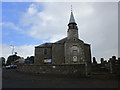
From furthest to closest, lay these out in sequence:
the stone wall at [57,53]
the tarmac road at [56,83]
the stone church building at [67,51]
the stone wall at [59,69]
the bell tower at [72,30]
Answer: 1. the bell tower at [72,30]
2. the stone wall at [57,53]
3. the stone church building at [67,51]
4. the stone wall at [59,69]
5. the tarmac road at [56,83]

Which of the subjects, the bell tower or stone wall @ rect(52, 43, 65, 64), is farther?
the bell tower

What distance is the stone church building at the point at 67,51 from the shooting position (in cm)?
3922

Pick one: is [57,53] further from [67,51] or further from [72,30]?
[72,30]

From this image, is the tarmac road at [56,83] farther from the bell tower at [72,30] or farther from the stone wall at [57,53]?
the bell tower at [72,30]

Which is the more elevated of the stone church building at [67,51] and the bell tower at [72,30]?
the bell tower at [72,30]

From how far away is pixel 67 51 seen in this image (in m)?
39.3

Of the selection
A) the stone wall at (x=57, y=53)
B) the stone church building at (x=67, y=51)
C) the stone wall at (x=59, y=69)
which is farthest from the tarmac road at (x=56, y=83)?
the stone wall at (x=57, y=53)

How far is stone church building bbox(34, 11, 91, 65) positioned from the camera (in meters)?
39.2

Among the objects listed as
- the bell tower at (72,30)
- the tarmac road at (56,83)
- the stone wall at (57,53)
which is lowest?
the tarmac road at (56,83)

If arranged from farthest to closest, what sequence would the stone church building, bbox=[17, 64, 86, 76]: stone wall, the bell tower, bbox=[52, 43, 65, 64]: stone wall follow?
the bell tower
bbox=[52, 43, 65, 64]: stone wall
the stone church building
bbox=[17, 64, 86, 76]: stone wall

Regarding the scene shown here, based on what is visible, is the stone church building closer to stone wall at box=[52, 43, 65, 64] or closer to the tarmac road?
stone wall at box=[52, 43, 65, 64]

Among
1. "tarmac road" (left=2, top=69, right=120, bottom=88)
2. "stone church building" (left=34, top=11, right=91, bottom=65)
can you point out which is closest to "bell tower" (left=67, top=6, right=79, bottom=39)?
"stone church building" (left=34, top=11, right=91, bottom=65)

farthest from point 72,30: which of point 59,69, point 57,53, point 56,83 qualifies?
point 56,83

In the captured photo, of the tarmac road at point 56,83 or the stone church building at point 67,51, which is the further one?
the stone church building at point 67,51
